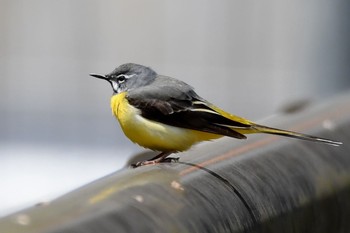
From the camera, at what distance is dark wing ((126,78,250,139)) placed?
4680 mm

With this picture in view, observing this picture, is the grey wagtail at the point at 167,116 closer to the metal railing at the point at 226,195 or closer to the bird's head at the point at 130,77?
the bird's head at the point at 130,77

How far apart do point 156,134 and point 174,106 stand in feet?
0.48

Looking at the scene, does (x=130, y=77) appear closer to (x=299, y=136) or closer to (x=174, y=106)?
(x=174, y=106)

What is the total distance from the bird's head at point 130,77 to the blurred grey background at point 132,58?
216 inches

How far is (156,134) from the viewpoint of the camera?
15.7 ft

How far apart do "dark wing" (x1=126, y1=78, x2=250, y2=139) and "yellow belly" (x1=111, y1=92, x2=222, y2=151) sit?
A: 0.08 ft

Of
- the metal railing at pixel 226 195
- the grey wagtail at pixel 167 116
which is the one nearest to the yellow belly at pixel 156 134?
the grey wagtail at pixel 167 116

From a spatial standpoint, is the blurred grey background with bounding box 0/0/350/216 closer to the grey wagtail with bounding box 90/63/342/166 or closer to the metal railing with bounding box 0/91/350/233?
the grey wagtail with bounding box 90/63/342/166

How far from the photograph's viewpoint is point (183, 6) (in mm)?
11805

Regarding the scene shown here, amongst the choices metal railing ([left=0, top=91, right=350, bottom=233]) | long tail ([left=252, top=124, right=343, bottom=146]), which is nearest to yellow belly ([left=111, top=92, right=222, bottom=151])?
long tail ([left=252, top=124, right=343, bottom=146])

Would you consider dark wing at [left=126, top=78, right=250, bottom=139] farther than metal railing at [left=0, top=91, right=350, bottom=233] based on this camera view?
Yes

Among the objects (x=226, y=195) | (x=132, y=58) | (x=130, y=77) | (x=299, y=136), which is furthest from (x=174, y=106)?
(x=132, y=58)

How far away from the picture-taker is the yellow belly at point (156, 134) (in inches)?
186

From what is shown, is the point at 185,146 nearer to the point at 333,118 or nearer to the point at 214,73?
the point at 333,118
